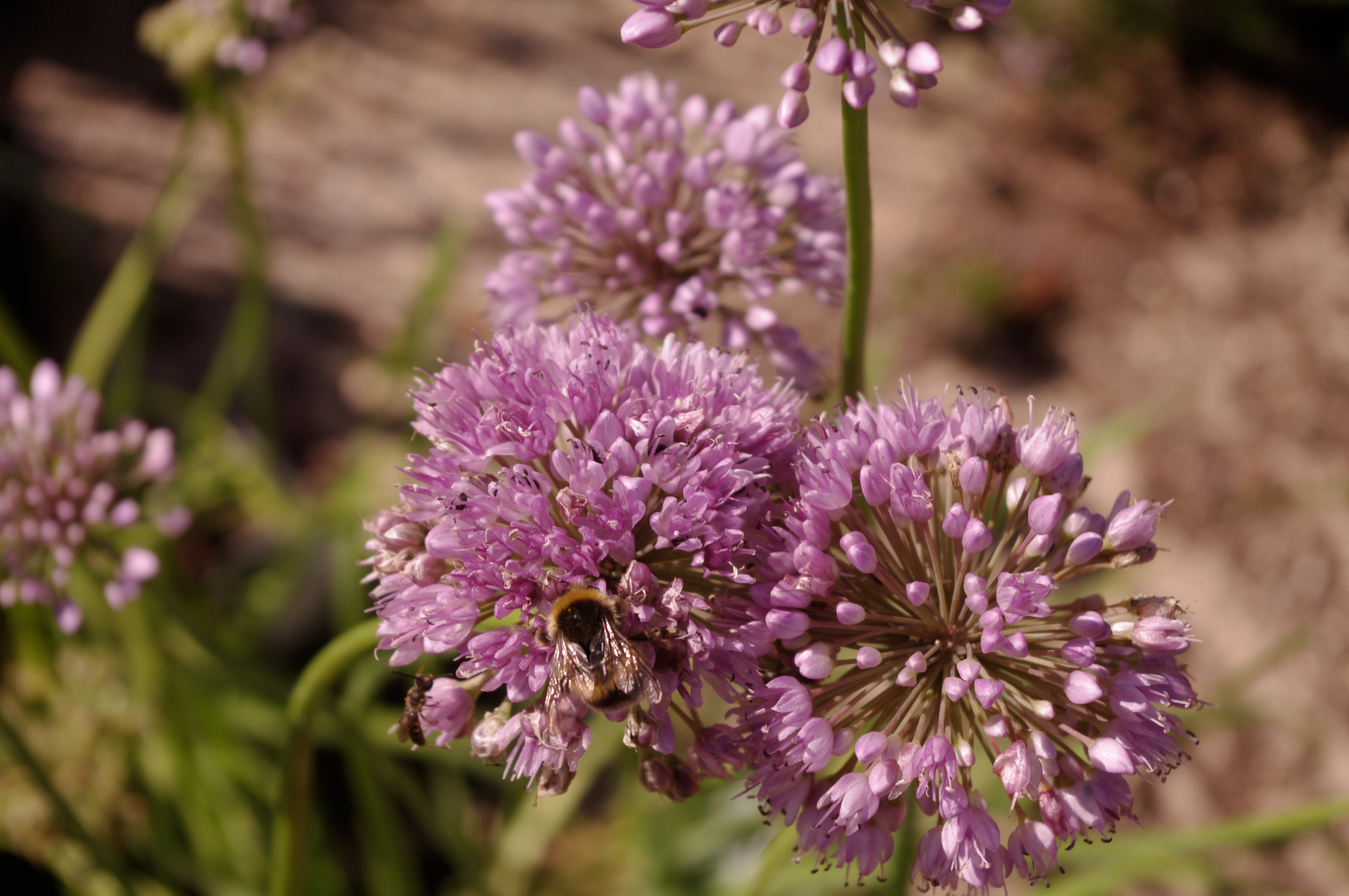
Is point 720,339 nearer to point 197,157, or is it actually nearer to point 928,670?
point 928,670

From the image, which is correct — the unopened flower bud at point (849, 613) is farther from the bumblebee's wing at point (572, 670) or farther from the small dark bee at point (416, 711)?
the small dark bee at point (416, 711)

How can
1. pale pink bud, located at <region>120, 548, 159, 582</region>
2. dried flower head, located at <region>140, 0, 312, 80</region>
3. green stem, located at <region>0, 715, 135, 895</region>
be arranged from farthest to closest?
dried flower head, located at <region>140, 0, 312, 80</region>
pale pink bud, located at <region>120, 548, 159, 582</region>
green stem, located at <region>0, 715, 135, 895</region>

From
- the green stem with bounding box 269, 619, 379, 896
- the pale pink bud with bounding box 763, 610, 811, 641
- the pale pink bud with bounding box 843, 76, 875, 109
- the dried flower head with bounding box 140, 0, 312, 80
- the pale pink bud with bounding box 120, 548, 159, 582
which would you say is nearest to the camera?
the pale pink bud with bounding box 843, 76, 875, 109

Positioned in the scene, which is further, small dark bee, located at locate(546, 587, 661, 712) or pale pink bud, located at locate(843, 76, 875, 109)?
small dark bee, located at locate(546, 587, 661, 712)

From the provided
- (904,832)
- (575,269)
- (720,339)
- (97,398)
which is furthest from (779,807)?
(97,398)

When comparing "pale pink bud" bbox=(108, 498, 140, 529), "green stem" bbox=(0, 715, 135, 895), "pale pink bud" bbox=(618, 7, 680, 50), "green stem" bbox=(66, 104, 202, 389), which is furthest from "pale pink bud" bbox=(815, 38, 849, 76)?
"green stem" bbox=(66, 104, 202, 389)

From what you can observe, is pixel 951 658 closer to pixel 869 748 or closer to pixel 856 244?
pixel 869 748

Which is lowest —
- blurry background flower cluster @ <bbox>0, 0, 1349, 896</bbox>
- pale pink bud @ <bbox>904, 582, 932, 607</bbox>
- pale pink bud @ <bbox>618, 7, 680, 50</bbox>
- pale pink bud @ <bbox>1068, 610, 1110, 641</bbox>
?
blurry background flower cluster @ <bbox>0, 0, 1349, 896</bbox>

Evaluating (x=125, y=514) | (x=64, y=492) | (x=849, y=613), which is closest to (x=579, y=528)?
(x=849, y=613)

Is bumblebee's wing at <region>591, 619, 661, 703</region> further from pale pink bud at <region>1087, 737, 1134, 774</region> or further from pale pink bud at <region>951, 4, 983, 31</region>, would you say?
pale pink bud at <region>951, 4, 983, 31</region>
